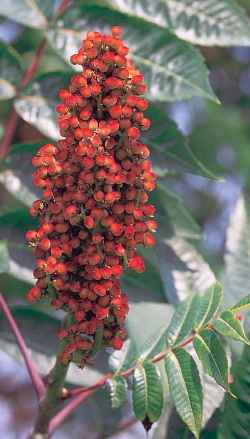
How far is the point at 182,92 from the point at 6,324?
0.69 metres

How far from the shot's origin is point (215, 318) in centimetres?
161

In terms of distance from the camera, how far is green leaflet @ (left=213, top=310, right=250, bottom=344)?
4.98 feet

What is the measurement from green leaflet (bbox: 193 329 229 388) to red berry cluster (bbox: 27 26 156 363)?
19cm

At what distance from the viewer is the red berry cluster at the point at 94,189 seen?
1.39 meters

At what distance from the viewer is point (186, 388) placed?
5.04 feet

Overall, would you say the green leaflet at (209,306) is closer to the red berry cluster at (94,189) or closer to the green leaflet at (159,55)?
the red berry cluster at (94,189)

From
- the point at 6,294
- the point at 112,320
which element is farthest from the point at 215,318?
the point at 6,294

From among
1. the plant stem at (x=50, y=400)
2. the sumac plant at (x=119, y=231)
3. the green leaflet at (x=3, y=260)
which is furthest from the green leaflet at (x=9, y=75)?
the plant stem at (x=50, y=400)

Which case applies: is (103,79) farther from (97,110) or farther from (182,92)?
(182,92)

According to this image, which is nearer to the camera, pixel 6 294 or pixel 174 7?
pixel 174 7

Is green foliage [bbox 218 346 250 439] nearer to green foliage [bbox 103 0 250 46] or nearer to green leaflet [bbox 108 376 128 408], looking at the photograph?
green leaflet [bbox 108 376 128 408]

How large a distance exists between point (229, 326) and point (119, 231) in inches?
11.6

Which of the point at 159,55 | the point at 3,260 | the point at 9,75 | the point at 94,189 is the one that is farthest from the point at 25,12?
the point at 94,189

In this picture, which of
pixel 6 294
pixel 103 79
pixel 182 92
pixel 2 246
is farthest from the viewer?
pixel 6 294
